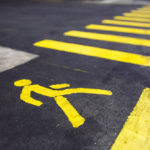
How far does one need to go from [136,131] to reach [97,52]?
8.85 feet

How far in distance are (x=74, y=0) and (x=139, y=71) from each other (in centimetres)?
1375

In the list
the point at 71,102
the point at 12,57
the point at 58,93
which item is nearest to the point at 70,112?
the point at 71,102

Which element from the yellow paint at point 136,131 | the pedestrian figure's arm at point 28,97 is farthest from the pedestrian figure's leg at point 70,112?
the yellow paint at point 136,131

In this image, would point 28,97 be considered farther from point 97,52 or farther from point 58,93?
point 97,52

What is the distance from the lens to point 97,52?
465 cm

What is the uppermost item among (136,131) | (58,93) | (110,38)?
(110,38)

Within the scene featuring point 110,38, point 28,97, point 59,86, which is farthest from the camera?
point 110,38

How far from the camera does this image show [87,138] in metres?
2.12

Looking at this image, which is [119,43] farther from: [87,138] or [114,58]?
[87,138]

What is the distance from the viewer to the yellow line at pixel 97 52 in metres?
4.18

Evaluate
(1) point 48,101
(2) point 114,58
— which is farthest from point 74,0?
(1) point 48,101

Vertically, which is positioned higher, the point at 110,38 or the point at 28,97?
the point at 110,38

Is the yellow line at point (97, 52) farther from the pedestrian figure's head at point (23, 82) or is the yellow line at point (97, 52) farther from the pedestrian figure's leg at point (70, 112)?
the pedestrian figure's leg at point (70, 112)

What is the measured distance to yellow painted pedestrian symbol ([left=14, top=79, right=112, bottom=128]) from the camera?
2500mm
